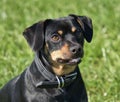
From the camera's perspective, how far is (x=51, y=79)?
6.07 meters

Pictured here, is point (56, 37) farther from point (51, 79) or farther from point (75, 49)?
point (51, 79)

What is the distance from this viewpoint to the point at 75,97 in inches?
240

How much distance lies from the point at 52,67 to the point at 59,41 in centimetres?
29

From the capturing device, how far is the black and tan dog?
19.6 ft

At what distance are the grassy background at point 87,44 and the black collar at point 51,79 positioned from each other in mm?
1428

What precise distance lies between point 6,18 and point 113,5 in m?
1.86

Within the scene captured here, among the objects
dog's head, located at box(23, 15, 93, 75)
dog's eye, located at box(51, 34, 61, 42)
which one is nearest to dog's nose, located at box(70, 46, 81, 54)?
dog's head, located at box(23, 15, 93, 75)

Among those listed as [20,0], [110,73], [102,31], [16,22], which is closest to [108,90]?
[110,73]

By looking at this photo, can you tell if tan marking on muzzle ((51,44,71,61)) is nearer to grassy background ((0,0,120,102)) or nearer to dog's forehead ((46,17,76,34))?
dog's forehead ((46,17,76,34))

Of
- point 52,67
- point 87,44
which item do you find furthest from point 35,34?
point 87,44

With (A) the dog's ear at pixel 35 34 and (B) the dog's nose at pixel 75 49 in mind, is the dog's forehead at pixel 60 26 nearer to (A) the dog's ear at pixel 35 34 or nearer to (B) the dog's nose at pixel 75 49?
(A) the dog's ear at pixel 35 34

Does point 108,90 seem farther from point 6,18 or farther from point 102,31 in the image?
point 6,18

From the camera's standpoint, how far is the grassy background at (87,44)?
307 inches

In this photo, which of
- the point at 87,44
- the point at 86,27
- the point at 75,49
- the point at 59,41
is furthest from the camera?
the point at 87,44
